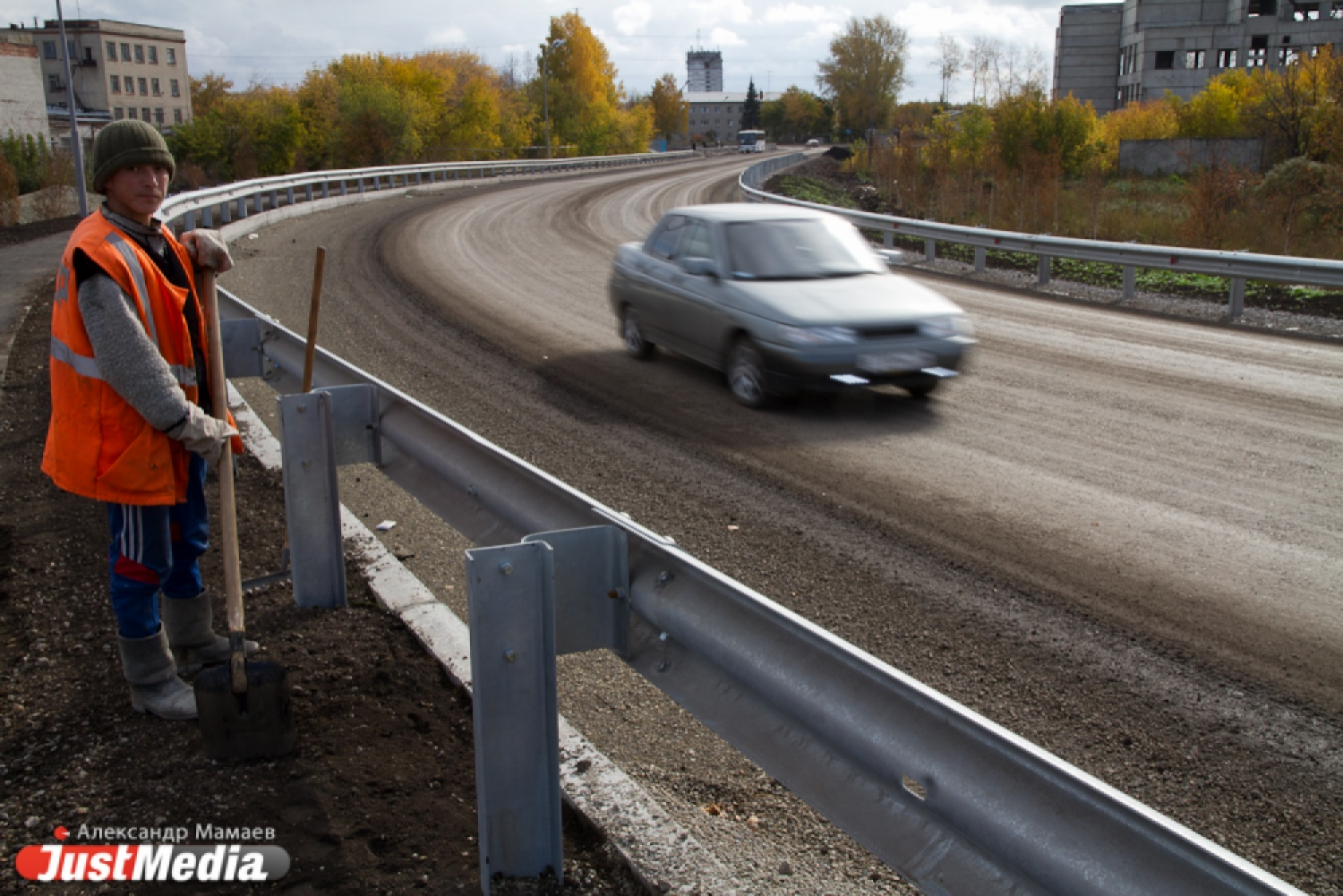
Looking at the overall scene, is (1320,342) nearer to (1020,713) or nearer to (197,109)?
(1020,713)

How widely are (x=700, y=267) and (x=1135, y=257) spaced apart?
784 centimetres

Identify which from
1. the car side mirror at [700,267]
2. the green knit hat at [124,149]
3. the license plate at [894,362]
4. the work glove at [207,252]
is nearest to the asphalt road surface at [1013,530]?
the license plate at [894,362]

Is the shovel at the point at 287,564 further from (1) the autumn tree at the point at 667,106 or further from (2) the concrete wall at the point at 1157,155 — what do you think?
(1) the autumn tree at the point at 667,106

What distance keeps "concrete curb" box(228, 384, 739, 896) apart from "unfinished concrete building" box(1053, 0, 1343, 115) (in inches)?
3457

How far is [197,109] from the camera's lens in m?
121

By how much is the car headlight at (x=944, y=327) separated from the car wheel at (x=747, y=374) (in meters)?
1.34

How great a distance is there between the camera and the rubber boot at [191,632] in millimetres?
4191

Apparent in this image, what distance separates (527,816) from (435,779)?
772mm

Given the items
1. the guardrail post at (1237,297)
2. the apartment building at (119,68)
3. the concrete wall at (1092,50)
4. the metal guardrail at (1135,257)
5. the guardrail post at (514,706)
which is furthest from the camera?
the apartment building at (119,68)

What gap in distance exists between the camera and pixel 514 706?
270 cm

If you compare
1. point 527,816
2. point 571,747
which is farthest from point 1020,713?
point 527,816

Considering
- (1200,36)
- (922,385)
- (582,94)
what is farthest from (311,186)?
(582,94)

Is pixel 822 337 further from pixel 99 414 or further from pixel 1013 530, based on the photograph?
pixel 99 414

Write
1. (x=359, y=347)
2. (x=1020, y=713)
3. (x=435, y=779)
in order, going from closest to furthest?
(x=435, y=779) → (x=1020, y=713) → (x=359, y=347)
